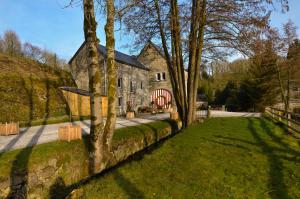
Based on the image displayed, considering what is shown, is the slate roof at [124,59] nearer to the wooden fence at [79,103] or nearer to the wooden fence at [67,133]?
the wooden fence at [79,103]

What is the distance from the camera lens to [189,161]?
8.48 metres

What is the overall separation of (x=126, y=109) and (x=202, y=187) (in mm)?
27718

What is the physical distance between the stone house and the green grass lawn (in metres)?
22.0

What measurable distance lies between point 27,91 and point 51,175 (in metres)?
19.5

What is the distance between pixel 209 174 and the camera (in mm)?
7234

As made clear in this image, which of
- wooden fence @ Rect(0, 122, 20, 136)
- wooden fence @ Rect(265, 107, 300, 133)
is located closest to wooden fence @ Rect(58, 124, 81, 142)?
wooden fence @ Rect(0, 122, 20, 136)

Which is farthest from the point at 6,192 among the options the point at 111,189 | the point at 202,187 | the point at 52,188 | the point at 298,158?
the point at 298,158

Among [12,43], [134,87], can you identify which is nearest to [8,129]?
[134,87]

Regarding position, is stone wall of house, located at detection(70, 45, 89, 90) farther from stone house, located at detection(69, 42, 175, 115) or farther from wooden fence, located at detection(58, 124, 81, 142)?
wooden fence, located at detection(58, 124, 81, 142)

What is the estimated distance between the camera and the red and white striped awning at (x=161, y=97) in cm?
3836

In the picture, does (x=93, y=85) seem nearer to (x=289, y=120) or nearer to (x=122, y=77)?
(x=289, y=120)

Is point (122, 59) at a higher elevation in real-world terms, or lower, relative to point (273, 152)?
higher

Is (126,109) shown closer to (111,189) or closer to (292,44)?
(292,44)

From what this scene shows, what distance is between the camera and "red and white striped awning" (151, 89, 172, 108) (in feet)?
126
